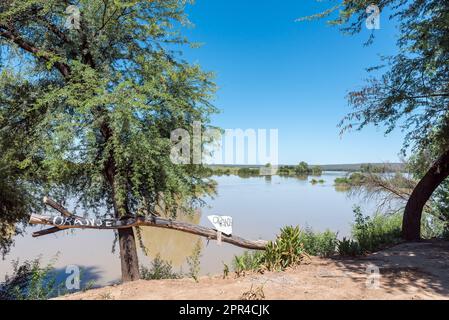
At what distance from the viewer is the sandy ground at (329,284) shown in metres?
5.43

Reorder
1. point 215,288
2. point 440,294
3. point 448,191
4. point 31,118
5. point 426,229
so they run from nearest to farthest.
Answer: point 440,294, point 215,288, point 31,118, point 448,191, point 426,229

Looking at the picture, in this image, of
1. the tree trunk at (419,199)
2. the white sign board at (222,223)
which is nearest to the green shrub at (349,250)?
the tree trunk at (419,199)

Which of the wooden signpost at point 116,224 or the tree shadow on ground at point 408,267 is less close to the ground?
the wooden signpost at point 116,224

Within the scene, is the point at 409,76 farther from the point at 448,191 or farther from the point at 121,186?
the point at 121,186

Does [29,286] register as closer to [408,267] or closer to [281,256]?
[281,256]

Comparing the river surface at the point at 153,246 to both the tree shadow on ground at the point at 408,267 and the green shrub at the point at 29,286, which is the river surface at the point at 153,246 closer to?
the green shrub at the point at 29,286

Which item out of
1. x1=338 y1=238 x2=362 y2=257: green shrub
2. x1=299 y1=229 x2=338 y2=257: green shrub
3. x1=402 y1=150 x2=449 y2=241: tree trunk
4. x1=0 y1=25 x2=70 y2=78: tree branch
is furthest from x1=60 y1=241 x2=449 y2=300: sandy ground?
x1=0 y1=25 x2=70 y2=78: tree branch

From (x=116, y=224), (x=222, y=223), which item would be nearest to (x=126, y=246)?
(x=116, y=224)

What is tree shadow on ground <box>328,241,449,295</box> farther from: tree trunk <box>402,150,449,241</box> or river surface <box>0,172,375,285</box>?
river surface <box>0,172,375,285</box>

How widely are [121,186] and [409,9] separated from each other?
897cm

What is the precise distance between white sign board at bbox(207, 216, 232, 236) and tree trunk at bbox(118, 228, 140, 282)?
2.16 meters

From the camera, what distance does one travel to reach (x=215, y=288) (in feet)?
20.0
